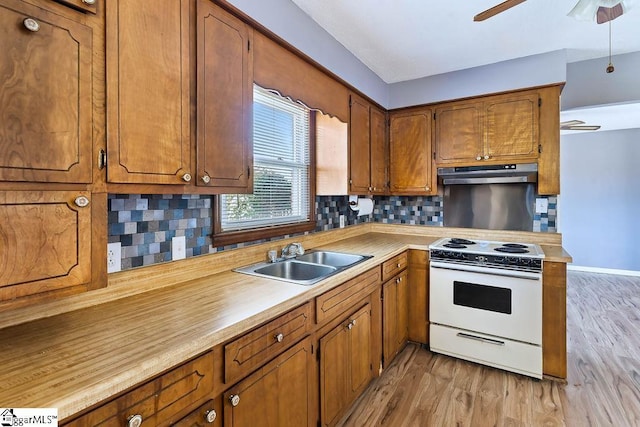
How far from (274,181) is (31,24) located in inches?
64.8

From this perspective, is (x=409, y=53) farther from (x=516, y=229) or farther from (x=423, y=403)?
(x=423, y=403)

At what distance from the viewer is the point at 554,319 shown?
2.36 m

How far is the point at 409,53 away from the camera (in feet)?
9.00

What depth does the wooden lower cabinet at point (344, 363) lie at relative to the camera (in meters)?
1.70

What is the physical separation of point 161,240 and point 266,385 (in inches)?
32.8

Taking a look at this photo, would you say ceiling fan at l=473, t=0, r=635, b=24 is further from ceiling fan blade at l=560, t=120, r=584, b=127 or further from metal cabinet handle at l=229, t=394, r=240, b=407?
ceiling fan blade at l=560, t=120, r=584, b=127

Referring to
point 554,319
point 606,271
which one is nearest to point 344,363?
point 554,319

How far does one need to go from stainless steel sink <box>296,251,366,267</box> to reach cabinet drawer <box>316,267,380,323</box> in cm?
20

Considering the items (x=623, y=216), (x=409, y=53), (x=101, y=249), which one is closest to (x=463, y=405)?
(x=101, y=249)

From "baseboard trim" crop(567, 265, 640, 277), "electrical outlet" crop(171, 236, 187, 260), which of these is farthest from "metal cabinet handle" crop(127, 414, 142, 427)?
"baseboard trim" crop(567, 265, 640, 277)

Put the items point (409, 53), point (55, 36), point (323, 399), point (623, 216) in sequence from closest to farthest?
point (55, 36)
point (323, 399)
point (409, 53)
point (623, 216)

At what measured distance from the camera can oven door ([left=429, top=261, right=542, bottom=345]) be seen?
94.4 inches

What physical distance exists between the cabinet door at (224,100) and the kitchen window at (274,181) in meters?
0.38

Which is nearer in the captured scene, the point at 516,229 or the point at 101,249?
the point at 101,249
